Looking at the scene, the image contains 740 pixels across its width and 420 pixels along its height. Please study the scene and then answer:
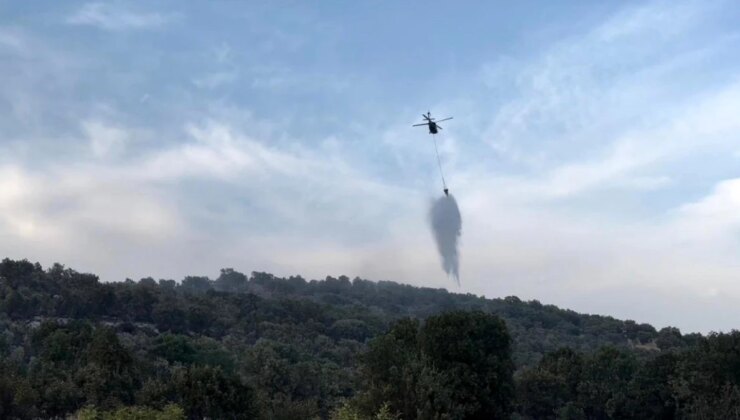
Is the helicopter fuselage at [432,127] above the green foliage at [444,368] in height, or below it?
above

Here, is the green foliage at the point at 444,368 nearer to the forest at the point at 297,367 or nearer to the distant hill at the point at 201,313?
the forest at the point at 297,367

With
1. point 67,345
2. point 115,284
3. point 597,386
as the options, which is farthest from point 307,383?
point 115,284

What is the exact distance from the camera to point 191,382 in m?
48.1

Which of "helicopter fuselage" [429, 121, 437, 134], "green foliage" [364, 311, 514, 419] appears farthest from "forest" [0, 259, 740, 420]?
"helicopter fuselage" [429, 121, 437, 134]

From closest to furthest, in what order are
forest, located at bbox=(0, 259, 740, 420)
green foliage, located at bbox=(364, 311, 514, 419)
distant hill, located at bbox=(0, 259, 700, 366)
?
green foliage, located at bbox=(364, 311, 514, 419)
forest, located at bbox=(0, 259, 740, 420)
distant hill, located at bbox=(0, 259, 700, 366)

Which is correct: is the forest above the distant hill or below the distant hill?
below

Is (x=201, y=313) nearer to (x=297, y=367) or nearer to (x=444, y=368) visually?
(x=297, y=367)

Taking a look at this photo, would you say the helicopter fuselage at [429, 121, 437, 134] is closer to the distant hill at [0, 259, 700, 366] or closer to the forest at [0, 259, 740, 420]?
the forest at [0, 259, 740, 420]

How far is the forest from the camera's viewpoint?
45812mm

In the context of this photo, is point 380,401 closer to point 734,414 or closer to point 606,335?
point 734,414

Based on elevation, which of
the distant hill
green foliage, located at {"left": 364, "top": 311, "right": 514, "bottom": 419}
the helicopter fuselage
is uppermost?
the helicopter fuselage

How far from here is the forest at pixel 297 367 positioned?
150ft

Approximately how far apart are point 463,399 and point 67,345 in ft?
104

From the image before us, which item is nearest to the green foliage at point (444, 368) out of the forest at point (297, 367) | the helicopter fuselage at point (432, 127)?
the forest at point (297, 367)
